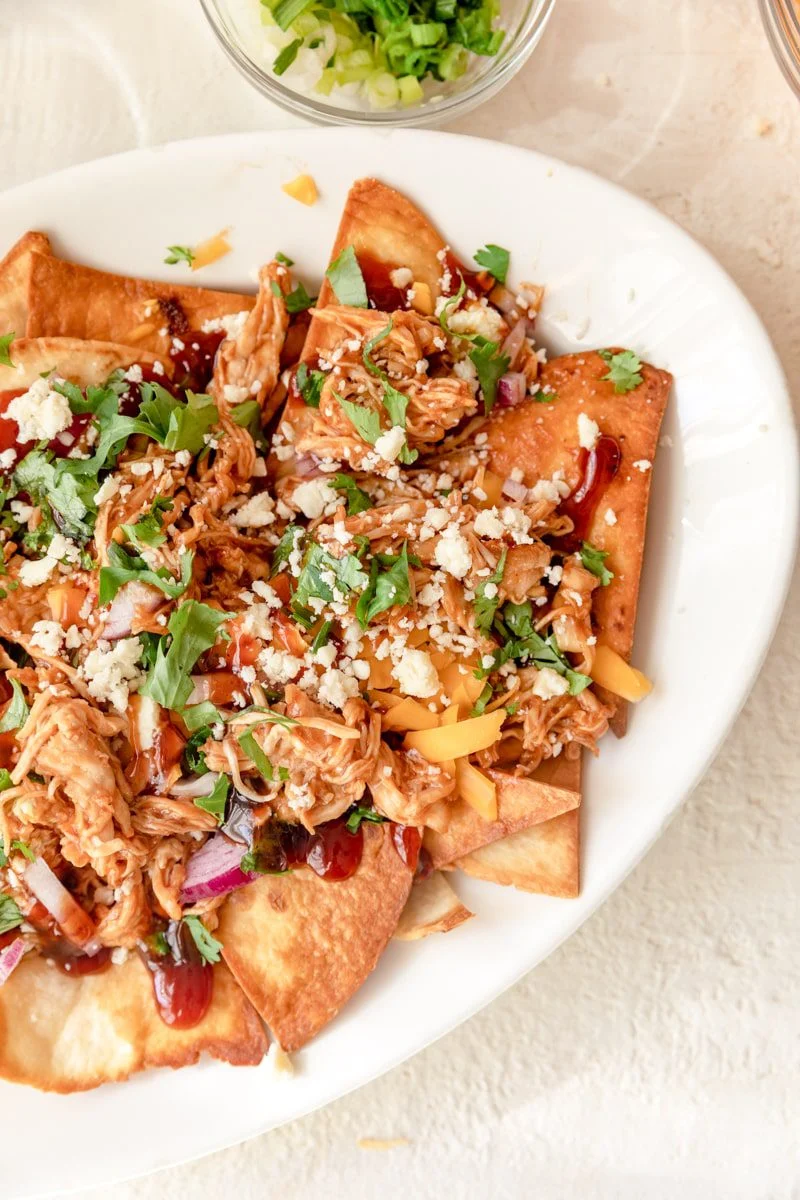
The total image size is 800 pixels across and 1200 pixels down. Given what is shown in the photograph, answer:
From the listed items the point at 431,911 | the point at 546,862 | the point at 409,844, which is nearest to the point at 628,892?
the point at 546,862

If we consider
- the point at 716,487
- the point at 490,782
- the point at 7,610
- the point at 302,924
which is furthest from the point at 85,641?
the point at 716,487

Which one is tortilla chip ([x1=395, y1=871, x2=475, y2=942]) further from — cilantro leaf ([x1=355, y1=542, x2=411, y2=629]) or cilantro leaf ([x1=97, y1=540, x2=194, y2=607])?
cilantro leaf ([x1=97, y1=540, x2=194, y2=607])

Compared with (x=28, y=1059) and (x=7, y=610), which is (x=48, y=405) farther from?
(x=28, y=1059)

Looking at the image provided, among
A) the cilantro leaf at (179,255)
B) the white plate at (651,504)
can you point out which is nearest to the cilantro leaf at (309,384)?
the white plate at (651,504)

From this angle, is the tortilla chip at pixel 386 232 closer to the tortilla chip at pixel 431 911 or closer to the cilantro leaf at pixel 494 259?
the cilantro leaf at pixel 494 259

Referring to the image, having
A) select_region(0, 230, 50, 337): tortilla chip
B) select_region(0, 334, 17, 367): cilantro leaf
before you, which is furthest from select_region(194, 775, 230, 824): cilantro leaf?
select_region(0, 230, 50, 337): tortilla chip

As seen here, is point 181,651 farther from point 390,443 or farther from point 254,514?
point 390,443
